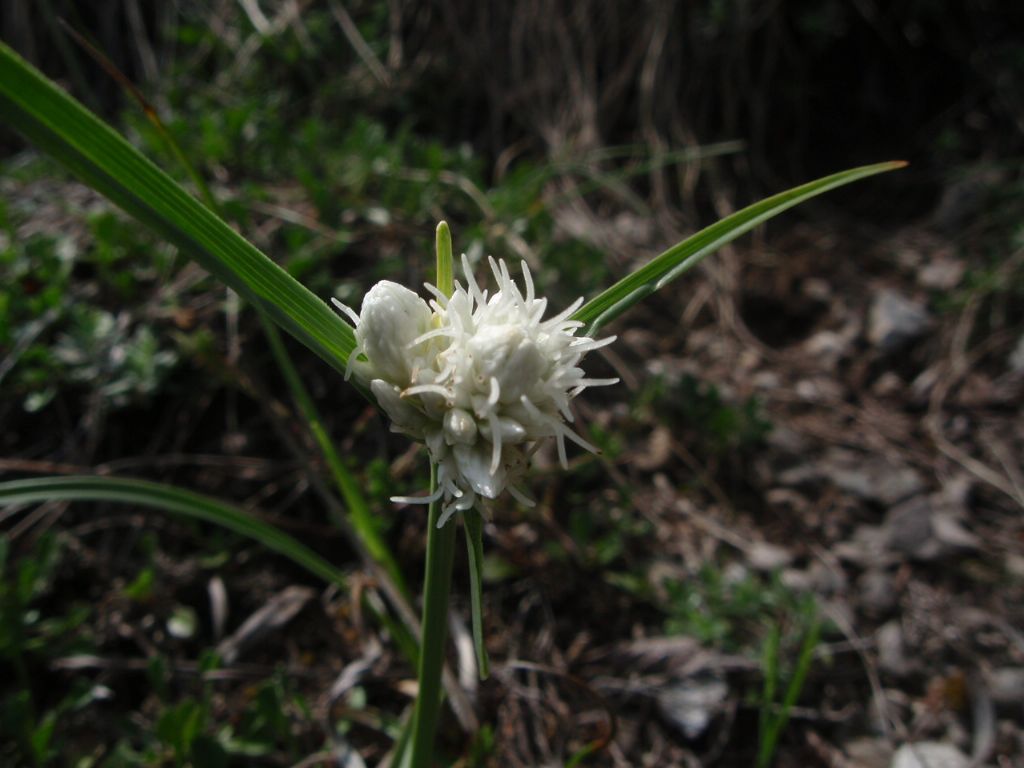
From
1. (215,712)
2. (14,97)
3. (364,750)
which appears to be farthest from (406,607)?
(14,97)

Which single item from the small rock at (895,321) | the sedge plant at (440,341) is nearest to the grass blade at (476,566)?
the sedge plant at (440,341)

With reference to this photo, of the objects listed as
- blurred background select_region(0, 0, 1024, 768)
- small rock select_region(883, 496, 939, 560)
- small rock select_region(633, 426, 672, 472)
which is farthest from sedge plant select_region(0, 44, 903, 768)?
small rock select_region(883, 496, 939, 560)

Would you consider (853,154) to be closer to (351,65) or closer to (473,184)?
(473,184)

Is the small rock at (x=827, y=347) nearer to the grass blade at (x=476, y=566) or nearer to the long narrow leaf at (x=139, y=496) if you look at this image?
the long narrow leaf at (x=139, y=496)

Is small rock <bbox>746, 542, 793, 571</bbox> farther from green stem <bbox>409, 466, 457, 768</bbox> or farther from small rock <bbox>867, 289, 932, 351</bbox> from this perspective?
green stem <bbox>409, 466, 457, 768</bbox>

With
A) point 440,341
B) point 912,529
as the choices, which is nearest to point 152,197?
point 440,341

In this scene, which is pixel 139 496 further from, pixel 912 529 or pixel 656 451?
pixel 912 529
